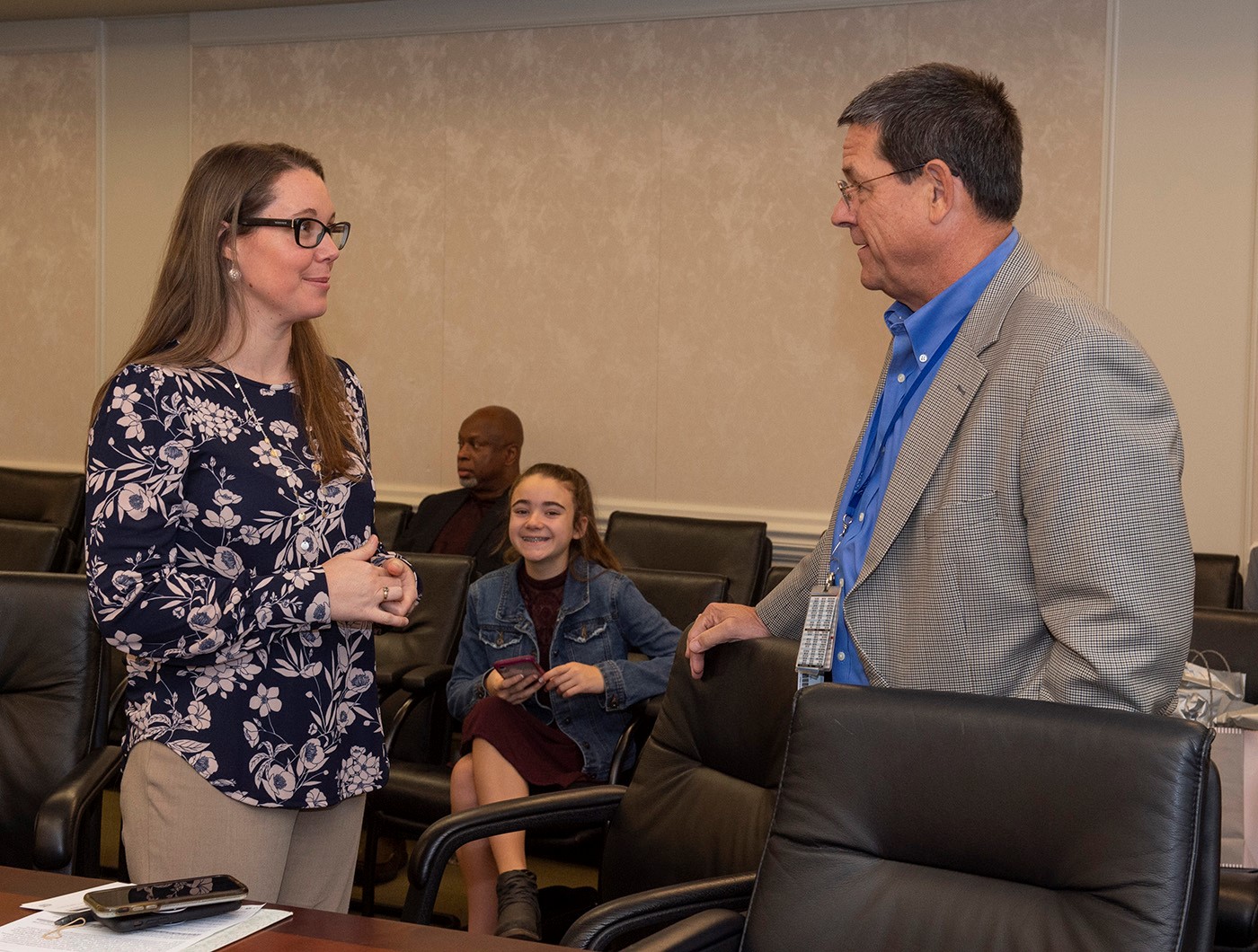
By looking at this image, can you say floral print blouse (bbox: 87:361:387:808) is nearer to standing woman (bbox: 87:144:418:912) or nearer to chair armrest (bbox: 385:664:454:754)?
standing woman (bbox: 87:144:418:912)

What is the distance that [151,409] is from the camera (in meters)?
1.81

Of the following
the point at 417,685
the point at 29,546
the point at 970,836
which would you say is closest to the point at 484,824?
the point at 970,836

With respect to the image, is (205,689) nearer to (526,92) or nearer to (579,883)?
(579,883)

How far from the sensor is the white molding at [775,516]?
5.50 metres

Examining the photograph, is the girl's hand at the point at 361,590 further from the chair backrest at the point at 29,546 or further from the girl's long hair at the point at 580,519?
the chair backrest at the point at 29,546

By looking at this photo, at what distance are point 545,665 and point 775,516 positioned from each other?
2.11 metres

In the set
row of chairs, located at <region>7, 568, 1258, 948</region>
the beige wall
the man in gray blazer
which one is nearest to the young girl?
row of chairs, located at <region>7, 568, 1258, 948</region>

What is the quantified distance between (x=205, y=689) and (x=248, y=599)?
0.53 feet

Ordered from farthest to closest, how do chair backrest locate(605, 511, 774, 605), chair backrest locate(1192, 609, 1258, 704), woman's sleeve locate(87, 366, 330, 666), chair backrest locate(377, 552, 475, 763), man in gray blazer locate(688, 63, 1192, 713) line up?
chair backrest locate(605, 511, 774, 605)
chair backrest locate(377, 552, 475, 763)
chair backrest locate(1192, 609, 1258, 704)
woman's sleeve locate(87, 366, 330, 666)
man in gray blazer locate(688, 63, 1192, 713)

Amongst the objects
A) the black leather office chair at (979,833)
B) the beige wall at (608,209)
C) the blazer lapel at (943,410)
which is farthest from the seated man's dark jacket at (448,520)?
the black leather office chair at (979,833)

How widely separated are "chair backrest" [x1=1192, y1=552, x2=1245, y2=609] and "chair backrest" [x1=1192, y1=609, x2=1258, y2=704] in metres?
1.13

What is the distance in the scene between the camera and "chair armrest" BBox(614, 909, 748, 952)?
1581 millimetres

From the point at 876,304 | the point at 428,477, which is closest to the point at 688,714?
the point at 876,304

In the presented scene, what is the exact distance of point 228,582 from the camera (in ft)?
6.02
